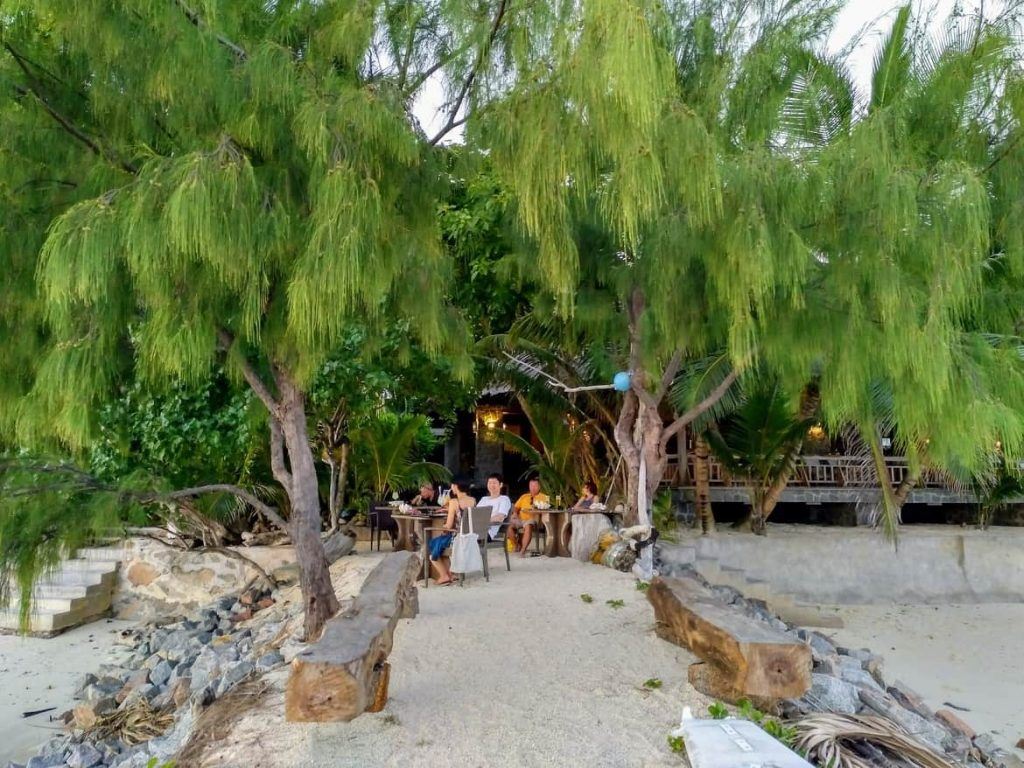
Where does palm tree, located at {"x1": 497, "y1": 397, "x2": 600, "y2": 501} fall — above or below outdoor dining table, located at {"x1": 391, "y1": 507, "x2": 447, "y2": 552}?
above

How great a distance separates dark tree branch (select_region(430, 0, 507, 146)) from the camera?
354cm

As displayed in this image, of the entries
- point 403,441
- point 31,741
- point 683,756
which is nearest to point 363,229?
point 683,756

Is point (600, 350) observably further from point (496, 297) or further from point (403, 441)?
point (403, 441)

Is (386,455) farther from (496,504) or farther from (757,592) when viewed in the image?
(757,592)

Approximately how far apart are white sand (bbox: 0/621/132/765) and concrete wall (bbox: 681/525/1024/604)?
698cm

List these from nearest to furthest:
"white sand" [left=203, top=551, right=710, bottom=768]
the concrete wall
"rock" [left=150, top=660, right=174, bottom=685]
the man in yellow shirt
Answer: "white sand" [left=203, top=551, right=710, bottom=768]
"rock" [left=150, top=660, right=174, bottom=685]
the man in yellow shirt
the concrete wall

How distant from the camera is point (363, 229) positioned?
3262 millimetres

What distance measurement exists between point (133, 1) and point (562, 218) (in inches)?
89.5

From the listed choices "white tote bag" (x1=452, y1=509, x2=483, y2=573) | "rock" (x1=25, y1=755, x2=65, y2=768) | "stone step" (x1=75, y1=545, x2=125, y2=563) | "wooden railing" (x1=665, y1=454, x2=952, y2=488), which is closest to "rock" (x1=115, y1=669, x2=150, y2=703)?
"rock" (x1=25, y1=755, x2=65, y2=768)

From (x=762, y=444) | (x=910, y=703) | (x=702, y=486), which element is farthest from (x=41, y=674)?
(x=762, y=444)

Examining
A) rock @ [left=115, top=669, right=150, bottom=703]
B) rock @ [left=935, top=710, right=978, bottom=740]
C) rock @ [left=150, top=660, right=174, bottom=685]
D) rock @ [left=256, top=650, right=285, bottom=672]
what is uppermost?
rock @ [left=256, top=650, right=285, bottom=672]

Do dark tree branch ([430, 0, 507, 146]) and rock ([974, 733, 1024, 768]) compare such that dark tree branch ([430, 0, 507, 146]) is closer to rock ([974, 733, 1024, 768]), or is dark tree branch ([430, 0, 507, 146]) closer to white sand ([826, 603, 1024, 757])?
rock ([974, 733, 1024, 768])

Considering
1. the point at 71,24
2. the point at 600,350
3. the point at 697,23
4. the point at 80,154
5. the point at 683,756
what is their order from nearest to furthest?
the point at 683,756 < the point at 71,24 < the point at 80,154 < the point at 697,23 < the point at 600,350

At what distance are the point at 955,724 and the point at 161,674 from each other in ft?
20.6
